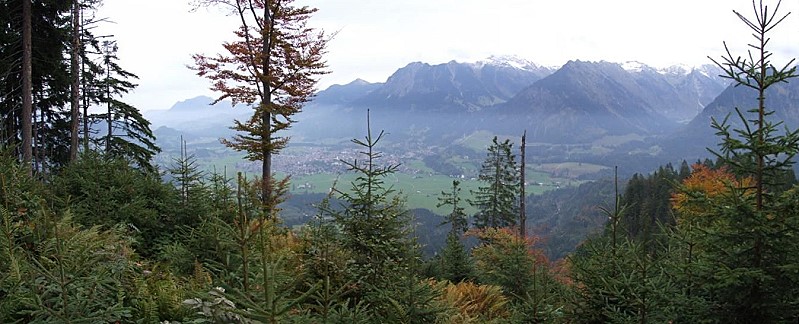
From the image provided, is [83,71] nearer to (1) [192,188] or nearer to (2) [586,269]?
(1) [192,188]

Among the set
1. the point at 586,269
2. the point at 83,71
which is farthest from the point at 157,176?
the point at 83,71

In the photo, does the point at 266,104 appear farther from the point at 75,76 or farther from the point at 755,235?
the point at 755,235

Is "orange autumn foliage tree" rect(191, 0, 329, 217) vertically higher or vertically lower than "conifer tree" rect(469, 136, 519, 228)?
higher

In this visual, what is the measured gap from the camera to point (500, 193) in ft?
100

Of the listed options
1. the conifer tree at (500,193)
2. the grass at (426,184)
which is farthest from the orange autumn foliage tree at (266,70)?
the grass at (426,184)

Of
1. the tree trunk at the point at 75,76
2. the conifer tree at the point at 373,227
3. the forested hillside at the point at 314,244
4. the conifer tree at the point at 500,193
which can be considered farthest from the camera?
the conifer tree at the point at 500,193

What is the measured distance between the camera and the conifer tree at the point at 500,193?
3014cm

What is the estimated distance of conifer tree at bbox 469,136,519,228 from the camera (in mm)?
30141

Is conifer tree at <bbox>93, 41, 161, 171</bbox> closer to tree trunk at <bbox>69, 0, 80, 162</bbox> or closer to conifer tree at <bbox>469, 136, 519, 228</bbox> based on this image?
tree trunk at <bbox>69, 0, 80, 162</bbox>

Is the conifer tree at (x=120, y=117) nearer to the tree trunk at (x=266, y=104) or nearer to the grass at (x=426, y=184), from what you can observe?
the tree trunk at (x=266, y=104)

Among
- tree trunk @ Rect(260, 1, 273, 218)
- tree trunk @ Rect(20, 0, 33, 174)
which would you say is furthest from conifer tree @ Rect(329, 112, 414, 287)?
tree trunk @ Rect(20, 0, 33, 174)

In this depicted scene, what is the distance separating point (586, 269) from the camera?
535 centimetres

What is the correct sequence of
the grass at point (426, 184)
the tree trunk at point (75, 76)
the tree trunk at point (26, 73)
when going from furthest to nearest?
the grass at point (426, 184) < the tree trunk at point (75, 76) < the tree trunk at point (26, 73)

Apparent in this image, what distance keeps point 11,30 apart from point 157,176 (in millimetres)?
7752
